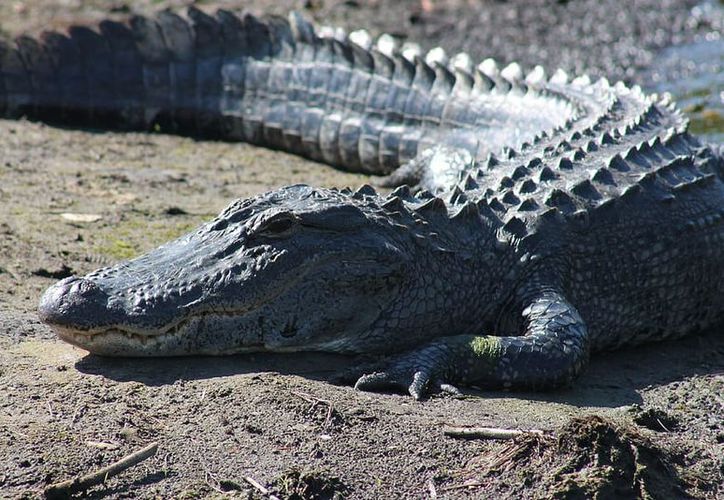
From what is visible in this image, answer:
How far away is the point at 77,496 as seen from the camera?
11.2 feet

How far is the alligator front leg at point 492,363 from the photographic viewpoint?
14.2 feet

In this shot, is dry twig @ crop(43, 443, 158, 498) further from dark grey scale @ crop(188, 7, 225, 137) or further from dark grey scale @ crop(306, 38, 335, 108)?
dark grey scale @ crop(188, 7, 225, 137)

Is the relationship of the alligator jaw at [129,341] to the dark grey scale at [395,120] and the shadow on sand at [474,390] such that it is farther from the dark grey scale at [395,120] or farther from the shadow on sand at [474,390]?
the dark grey scale at [395,120]

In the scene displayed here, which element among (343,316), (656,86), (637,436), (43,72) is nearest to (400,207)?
(343,316)

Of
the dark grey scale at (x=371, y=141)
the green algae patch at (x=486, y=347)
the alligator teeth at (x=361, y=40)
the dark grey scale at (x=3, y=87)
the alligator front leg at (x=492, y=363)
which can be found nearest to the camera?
the alligator front leg at (x=492, y=363)

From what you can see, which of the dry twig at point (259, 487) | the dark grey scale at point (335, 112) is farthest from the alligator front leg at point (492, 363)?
the dark grey scale at point (335, 112)

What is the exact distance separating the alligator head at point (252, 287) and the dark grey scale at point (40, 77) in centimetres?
398

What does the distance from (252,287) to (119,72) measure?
4.30 m

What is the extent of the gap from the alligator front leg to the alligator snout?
1033mm

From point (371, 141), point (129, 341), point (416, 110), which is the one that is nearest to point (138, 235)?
point (129, 341)

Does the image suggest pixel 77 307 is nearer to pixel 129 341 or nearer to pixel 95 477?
pixel 129 341

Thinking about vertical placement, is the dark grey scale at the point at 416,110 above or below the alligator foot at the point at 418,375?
above

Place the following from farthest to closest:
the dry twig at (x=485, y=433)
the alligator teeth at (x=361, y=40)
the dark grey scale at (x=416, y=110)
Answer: the alligator teeth at (x=361, y=40) < the dark grey scale at (x=416, y=110) < the dry twig at (x=485, y=433)

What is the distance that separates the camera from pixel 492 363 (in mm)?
4418
